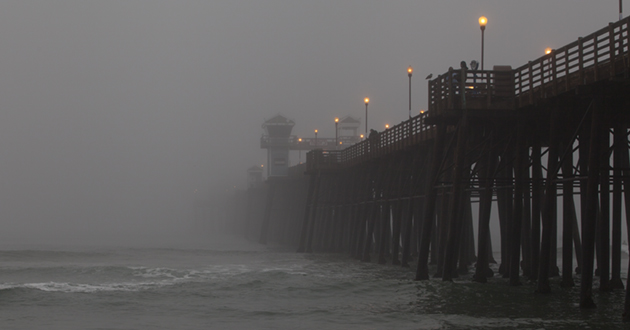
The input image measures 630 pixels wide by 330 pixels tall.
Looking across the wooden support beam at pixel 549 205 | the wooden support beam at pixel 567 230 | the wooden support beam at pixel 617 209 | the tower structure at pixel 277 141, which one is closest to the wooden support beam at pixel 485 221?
the wooden support beam at pixel 567 230

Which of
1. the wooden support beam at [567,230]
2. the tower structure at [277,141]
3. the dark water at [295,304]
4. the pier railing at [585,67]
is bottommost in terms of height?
the dark water at [295,304]

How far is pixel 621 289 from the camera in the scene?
20.1 meters

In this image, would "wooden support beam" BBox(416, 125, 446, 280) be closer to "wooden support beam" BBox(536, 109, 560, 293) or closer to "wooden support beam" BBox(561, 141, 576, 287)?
"wooden support beam" BBox(561, 141, 576, 287)

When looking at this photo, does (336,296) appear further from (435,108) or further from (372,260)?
(372,260)

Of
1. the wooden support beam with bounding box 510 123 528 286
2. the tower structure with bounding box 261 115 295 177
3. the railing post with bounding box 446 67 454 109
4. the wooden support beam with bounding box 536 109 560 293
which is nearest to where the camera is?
the wooden support beam with bounding box 536 109 560 293

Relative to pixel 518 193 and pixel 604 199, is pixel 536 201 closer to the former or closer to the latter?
pixel 518 193

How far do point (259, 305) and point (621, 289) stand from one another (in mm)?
9879

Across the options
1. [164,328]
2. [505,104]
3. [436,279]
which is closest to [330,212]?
[436,279]

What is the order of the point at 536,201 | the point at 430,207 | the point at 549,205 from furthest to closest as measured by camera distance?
the point at 430,207, the point at 536,201, the point at 549,205

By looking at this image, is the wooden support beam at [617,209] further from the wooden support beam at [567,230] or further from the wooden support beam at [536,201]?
the wooden support beam at [536,201]

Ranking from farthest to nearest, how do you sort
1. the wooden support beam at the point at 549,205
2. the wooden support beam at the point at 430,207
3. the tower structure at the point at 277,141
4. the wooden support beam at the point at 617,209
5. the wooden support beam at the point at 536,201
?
the tower structure at the point at 277,141, the wooden support beam at the point at 430,207, the wooden support beam at the point at 617,209, the wooden support beam at the point at 536,201, the wooden support beam at the point at 549,205

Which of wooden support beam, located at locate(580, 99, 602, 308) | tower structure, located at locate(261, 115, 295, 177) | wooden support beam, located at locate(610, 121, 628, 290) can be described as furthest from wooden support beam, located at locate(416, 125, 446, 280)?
tower structure, located at locate(261, 115, 295, 177)

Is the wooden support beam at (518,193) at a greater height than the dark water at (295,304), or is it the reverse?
the wooden support beam at (518,193)

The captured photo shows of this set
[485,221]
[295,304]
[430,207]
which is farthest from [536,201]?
[295,304]
